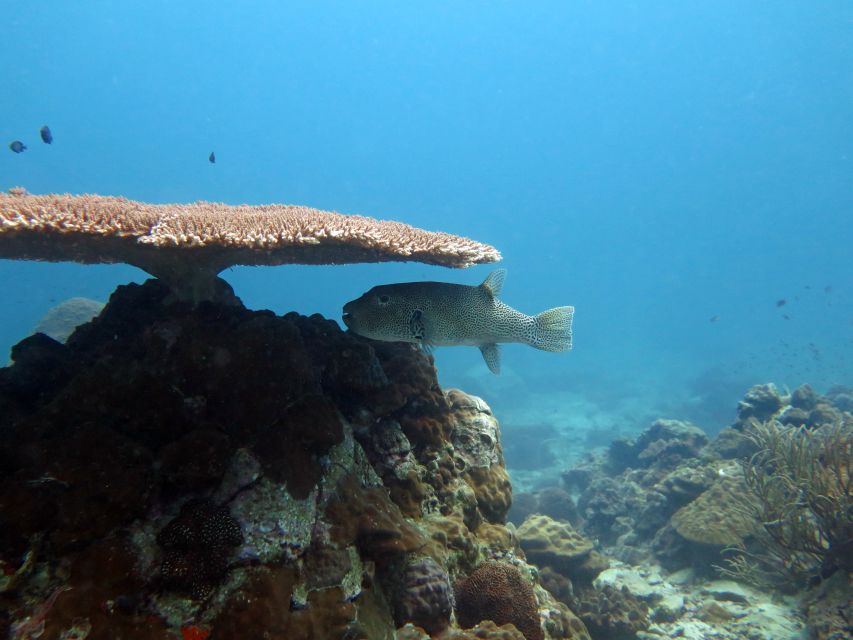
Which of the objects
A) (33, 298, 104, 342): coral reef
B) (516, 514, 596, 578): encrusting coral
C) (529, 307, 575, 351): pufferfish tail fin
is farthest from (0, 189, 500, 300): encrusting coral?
(33, 298, 104, 342): coral reef

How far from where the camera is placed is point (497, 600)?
3875 millimetres

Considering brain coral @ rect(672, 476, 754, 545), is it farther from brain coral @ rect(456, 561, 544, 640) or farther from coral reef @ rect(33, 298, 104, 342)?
coral reef @ rect(33, 298, 104, 342)

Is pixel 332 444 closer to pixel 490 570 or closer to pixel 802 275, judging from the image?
pixel 490 570

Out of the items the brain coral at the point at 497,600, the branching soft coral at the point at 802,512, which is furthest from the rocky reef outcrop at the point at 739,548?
the brain coral at the point at 497,600

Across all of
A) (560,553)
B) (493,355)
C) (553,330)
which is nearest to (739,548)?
(560,553)

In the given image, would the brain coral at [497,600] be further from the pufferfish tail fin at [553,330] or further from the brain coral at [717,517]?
the brain coral at [717,517]

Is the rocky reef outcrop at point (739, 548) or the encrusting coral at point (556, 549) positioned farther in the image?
the encrusting coral at point (556, 549)

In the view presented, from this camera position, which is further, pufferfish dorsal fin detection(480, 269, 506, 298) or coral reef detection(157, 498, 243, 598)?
pufferfish dorsal fin detection(480, 269, 506, 298)

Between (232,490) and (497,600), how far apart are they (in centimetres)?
252

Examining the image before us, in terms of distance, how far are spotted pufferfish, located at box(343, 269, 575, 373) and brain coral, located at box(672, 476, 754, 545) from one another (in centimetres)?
628

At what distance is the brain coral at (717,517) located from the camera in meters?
8.12

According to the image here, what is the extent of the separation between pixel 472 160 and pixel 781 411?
181m

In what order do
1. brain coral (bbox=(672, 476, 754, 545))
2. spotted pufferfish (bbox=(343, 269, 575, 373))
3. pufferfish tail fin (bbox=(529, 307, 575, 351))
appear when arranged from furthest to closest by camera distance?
brain coral (bbox=(672, 476, 754, 545))
pufferfish tail fin (bbox=(529, 307, 575, 351))
spotted pufferfish (bbox=(343, 269, 575, 373))

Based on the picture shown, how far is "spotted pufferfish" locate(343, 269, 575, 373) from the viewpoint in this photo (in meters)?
4.35
